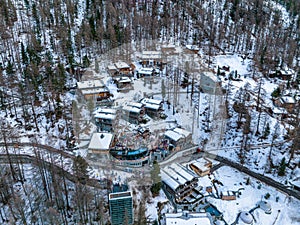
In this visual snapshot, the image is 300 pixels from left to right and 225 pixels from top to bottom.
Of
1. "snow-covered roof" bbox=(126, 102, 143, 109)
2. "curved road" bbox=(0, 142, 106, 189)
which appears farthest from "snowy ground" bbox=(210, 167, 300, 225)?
"snow-covered roof" bbox=(126, 102, 143, 109)

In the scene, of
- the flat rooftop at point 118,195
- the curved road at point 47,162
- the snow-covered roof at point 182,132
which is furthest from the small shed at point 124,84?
the flat rooftop at point 118,195

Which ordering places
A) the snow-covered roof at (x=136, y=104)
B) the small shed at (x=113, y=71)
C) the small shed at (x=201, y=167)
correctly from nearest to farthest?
the small shed at (x=201, y=167)
the snow-covered roof at (x=136, y=104)
the small shed at (x=113, y=71)

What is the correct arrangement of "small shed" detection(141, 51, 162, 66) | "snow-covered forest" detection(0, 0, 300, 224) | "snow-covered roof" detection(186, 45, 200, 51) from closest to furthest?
"snow-covered forest" detection(0, 0, 300, 224) < "small shed" detection(141, 51, 162, 66) < "snow-covered roof" detection(186, 45, 200, 51)

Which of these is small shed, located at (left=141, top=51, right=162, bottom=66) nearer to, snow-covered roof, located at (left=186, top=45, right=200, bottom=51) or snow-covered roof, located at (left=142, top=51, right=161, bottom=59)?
snow-covered roof, located at (left=142, top=51, right=161, bottom=59)

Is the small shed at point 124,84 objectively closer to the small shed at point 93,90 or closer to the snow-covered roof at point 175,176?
the small shed at point 93,90

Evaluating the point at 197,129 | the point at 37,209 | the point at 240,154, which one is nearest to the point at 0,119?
the point at 37,209

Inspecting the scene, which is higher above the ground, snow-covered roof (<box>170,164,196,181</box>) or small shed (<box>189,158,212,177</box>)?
snow-covered roof (<box>170,164,196,181</box>)

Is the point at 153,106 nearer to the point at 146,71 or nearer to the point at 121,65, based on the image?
the point at 146,71
